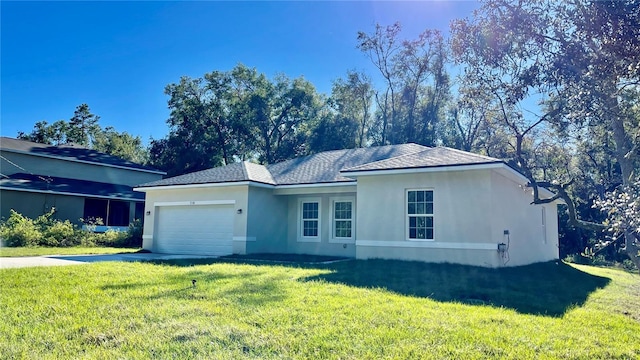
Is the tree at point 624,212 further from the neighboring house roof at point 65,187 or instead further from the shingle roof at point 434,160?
the neighboring house roof at point 65,187

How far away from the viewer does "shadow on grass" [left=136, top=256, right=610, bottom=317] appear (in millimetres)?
8055

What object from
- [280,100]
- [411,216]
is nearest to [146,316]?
[411,216]

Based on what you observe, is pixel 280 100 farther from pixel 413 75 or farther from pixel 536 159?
pixel 536 159

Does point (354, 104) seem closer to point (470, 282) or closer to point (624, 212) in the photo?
point (470, 282)

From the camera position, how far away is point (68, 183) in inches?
1059

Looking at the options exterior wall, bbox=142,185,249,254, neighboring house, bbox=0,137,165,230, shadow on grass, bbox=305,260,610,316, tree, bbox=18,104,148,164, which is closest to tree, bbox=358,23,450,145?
neighboring house, bbox=0,137,165,230

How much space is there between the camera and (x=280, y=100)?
38.5m

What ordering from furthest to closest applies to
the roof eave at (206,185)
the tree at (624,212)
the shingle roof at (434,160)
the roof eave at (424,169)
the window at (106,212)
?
1. the window at (106,212)
2. the roof eave at (206,185)
3. the shingle roof at (434,160)
4. the roof eave at (424,169)
5. the tree at (624,212)

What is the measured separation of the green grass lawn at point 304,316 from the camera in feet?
16.3

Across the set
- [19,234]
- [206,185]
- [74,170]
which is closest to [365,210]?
[206,185]

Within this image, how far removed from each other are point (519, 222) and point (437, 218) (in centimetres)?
345

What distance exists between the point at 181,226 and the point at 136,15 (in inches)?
329

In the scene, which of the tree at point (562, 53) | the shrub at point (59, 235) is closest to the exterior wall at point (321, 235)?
the tree at point (562, 53)

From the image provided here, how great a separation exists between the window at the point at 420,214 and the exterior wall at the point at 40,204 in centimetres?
2122
